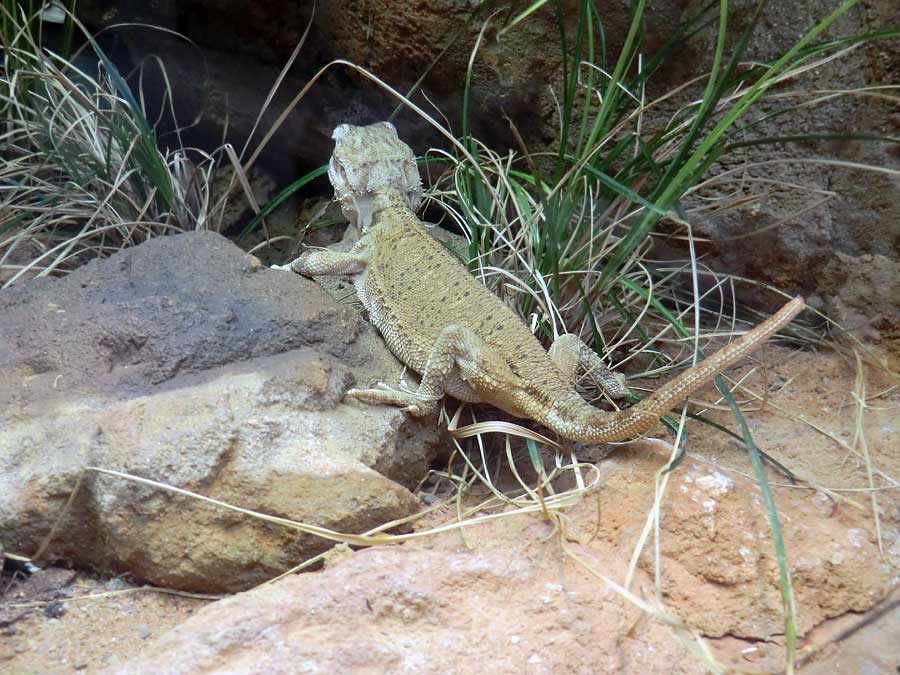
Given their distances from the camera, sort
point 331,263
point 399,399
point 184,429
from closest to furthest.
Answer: point 184,429 → point 399,399 → point 331,263

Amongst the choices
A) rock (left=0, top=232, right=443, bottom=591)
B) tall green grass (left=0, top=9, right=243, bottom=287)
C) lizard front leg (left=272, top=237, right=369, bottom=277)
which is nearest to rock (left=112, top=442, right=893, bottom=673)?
rock (left=0, top=232, right=443, bottom=591)

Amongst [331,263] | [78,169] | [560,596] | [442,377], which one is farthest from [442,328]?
[78,169]

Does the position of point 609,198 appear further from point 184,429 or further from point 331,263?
point 184,429

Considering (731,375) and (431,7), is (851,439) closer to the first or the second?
(731,375)

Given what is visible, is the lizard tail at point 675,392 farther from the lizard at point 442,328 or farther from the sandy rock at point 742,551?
the sandy rock at point 742,551

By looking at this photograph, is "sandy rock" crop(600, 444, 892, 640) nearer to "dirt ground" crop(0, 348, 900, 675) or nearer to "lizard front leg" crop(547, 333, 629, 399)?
"dirt ground" crop(0, 348, 900, 675)

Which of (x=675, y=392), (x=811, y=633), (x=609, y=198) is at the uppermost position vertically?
(x=609, y=198)

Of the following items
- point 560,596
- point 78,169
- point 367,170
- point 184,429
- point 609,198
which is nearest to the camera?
point 560,596

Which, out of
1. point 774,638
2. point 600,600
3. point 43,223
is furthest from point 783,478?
point 43,223
